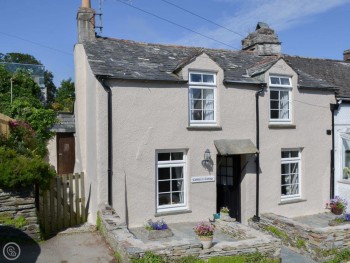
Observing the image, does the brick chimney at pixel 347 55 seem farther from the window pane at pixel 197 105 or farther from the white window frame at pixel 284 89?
the window pane at pixel 197 105

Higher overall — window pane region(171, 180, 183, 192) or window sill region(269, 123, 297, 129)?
window sill region(269, 123, 297, 129)

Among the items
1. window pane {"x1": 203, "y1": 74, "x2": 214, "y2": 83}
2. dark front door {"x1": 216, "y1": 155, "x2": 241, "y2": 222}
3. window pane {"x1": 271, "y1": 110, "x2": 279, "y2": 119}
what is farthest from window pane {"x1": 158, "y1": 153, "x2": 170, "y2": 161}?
window pane {"x1": 271, "y1": 110, "x2": 279, "y2": 119}

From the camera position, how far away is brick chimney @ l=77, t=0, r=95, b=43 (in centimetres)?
1248

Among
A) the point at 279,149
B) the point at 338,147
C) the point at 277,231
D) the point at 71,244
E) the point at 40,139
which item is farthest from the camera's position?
the point at 40,139

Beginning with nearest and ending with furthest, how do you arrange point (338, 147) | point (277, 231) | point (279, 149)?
point (277, 231)
point (279, 149)
point (338, 147)

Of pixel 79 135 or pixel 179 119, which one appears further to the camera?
pixel 79 135

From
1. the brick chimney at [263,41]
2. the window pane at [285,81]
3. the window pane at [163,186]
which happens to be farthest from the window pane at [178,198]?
the brick chimney at [263,41]

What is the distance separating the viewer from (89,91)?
11453 millimetres

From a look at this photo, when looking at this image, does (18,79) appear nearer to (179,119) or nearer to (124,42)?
(124,42)

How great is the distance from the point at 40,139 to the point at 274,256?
11043 millimetres

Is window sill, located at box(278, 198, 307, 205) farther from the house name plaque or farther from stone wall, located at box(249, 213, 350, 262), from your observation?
the house name plaque

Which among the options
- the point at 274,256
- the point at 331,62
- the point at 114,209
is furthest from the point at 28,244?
the point at 331,62

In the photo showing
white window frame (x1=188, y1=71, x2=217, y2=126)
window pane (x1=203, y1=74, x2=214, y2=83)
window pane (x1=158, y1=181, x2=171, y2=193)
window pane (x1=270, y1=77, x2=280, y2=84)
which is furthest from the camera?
window pane (x1=270, y1=77, x2=280, y2=84)

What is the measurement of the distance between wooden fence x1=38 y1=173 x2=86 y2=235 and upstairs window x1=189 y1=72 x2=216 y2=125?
4253mm
